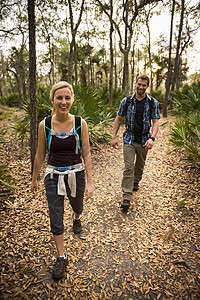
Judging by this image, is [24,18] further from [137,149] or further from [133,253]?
[133,253]

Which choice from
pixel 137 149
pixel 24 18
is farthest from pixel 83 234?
pixel 24 18

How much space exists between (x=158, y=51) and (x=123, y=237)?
83.5 feet

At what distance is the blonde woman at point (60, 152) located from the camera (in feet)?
5.72

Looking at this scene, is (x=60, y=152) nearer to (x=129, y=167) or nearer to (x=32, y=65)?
(x=129, y=167)

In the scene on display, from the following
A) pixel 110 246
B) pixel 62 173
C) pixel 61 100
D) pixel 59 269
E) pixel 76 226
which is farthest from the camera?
pixel 76 226

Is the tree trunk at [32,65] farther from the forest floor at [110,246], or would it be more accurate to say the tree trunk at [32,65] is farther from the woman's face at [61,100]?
the woman's face at [61,100]

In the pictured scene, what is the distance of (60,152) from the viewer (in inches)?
70.4

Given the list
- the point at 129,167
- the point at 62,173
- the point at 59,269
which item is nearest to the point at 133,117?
the point at 129,167

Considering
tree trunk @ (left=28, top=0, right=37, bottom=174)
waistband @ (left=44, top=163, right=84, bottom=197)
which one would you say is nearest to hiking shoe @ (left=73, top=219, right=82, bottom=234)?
waistband @ (left=44, top=163, right=84, bottom=197)

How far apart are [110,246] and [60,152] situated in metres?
1.63

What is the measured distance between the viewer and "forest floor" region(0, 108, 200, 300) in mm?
1929

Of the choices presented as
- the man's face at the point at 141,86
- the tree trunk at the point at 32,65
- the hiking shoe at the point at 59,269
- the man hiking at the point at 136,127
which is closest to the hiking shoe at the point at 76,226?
the hiking shoe at the point at 59,269

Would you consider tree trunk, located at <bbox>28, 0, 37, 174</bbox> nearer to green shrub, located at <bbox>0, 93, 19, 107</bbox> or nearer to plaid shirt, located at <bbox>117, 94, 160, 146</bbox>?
plaid shirt, located at <bbox>117, 94, 160, 146</bbox>

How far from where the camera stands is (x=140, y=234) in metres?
2.70
